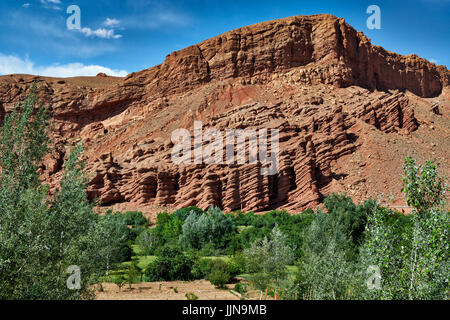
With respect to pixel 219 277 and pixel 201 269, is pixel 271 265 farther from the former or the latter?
pixel 201 269

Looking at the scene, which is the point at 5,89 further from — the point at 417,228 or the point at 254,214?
the point at 417,228

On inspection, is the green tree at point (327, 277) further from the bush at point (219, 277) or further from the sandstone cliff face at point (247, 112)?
the sandstone cliff face at point (247, 112)

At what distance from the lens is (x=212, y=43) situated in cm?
7462

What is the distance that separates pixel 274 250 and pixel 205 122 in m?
42.8

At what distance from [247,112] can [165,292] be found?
41222 mm

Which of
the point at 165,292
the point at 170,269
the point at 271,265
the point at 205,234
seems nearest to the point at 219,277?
the point at 165,292

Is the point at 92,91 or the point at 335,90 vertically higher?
the point at 92,91

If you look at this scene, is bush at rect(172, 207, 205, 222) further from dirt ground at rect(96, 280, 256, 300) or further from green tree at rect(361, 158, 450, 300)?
green tree at rect(361, 158, 450, 300)

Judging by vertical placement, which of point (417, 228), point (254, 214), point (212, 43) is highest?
point (212, 43)

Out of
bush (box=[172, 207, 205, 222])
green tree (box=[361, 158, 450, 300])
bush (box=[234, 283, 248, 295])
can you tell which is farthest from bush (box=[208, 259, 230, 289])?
bush (box=[172, 207, 205, 222])

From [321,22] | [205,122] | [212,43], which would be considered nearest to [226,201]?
[205,122]

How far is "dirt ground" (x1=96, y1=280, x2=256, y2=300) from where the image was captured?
1720 centimetres

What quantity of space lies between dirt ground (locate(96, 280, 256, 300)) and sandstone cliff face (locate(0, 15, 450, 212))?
1052 inches
